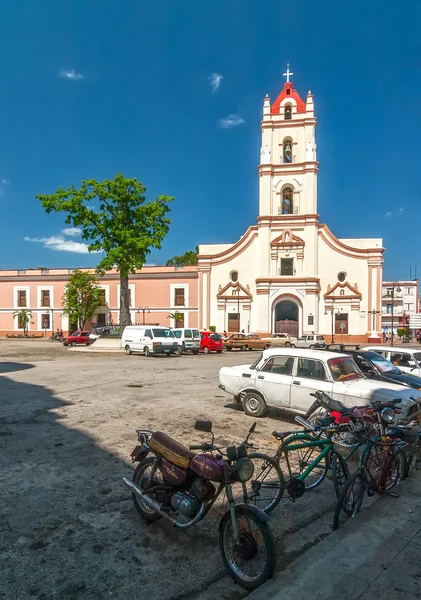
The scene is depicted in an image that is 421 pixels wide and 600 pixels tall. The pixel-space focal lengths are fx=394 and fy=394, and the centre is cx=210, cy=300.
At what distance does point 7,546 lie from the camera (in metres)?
3.53

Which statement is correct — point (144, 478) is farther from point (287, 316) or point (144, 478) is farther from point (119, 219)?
point (287, 316)

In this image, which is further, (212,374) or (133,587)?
(212,374)

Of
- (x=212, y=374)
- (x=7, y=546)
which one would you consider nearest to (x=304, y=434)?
(x=7, y=546)

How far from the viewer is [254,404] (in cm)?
846

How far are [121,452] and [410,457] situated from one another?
4.08 meters

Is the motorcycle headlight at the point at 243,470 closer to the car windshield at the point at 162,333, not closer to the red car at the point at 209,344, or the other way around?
the car windshield at the point at 162,333

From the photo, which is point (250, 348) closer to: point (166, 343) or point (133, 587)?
point (166, 343)

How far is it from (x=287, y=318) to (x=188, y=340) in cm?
2183

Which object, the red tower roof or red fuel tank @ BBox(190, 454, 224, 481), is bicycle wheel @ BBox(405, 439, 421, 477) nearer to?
red fuel tank @ BBox(190, 454, 224, 481)

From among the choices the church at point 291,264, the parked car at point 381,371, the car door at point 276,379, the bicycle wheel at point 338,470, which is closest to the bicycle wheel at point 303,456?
the bicycle wheel at point 338,470

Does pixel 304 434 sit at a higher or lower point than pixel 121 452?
higher

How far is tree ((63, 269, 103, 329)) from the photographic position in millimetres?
49250

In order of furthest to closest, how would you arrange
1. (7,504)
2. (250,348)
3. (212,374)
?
(250,348) → (212,374) → (7,504)

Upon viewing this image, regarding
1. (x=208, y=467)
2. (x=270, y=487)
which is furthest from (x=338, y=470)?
(x=208, y=467)
